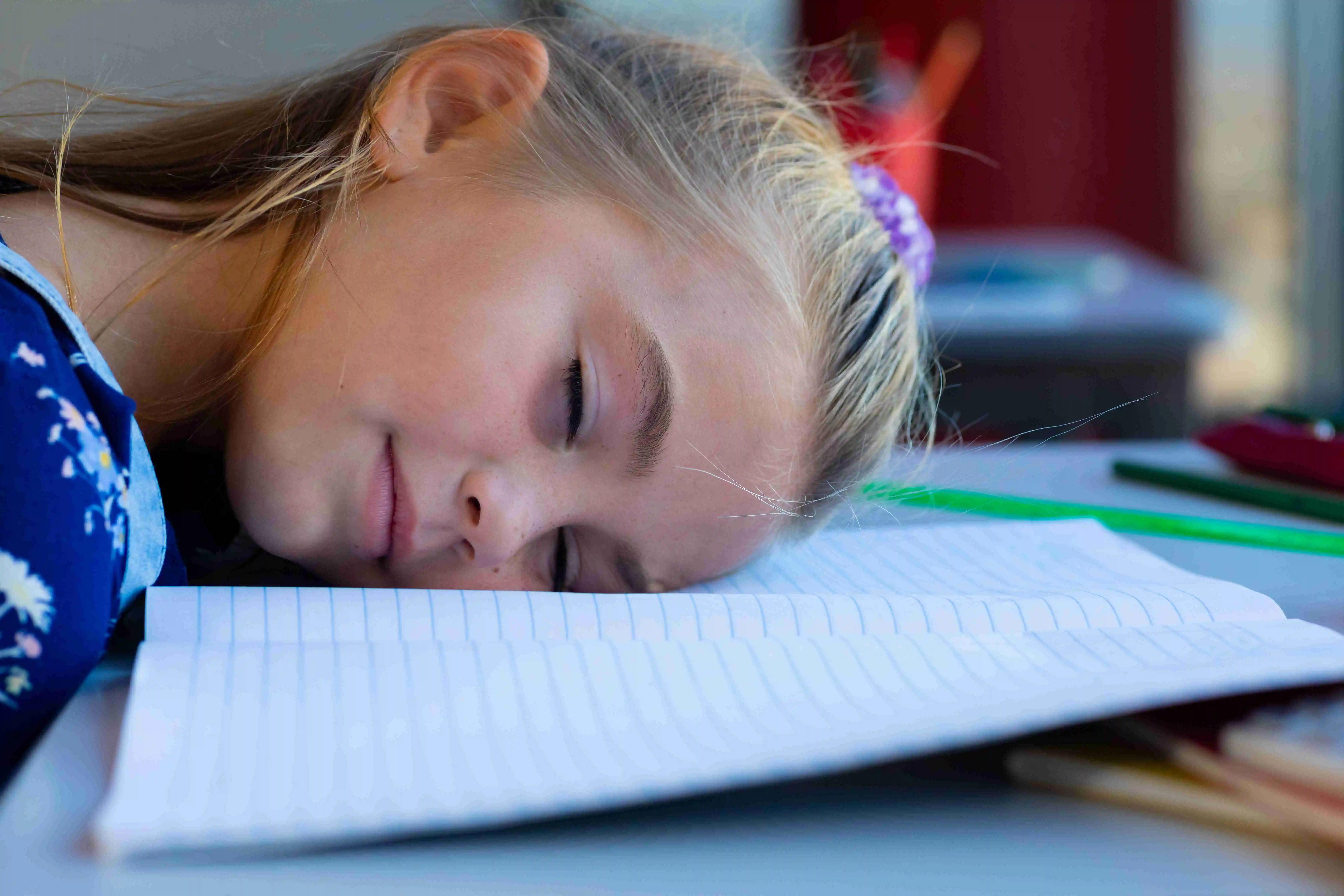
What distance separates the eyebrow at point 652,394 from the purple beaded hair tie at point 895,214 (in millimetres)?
312

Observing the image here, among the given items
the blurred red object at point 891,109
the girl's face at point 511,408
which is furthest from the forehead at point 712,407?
the blurred red object at point 891,109

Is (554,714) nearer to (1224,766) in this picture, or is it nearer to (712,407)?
(1224,766)

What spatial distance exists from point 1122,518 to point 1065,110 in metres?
3.03

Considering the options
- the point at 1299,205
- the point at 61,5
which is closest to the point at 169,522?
the point at 61,5

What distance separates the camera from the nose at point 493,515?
0.63 metres

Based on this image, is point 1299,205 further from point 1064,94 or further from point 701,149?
point 701,149

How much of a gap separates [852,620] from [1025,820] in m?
0.16

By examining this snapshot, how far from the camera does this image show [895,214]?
0.94 m

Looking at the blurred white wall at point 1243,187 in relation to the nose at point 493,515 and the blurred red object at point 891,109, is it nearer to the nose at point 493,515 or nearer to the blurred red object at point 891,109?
the blurred red object at point 891,109

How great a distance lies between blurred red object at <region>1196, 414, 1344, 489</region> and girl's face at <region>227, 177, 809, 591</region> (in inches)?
17.0

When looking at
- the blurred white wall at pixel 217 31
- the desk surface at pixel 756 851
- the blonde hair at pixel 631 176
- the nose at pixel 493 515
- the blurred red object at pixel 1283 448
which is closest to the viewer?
the desk surface at pixel 756 851

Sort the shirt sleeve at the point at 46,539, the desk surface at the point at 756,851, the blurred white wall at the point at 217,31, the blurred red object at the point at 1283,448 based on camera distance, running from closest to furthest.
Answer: the desk surface at the point at 756,851 → the shirt sleeve at the point at 46,539 → the blurred red object at the point at 1283,448 → the blurred white wall at the point at 217,31

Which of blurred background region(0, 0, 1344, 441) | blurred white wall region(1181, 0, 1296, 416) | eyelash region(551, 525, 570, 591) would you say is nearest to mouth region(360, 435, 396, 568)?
eyelash region(551, 525, 570, 591)

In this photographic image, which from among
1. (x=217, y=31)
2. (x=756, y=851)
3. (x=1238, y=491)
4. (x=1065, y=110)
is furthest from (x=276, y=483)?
(x=1065, y=110)
